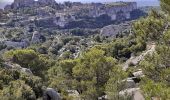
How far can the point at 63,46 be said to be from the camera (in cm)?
7631

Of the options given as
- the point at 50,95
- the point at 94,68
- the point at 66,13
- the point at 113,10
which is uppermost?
the point at 94,68

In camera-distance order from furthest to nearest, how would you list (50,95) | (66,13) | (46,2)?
(46,2), (66,13), (50,95)

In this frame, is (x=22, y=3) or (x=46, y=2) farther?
(x=46, y=2)

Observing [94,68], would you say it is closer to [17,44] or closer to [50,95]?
[50,95]

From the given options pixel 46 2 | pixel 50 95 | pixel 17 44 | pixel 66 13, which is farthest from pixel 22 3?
pixel 50 95

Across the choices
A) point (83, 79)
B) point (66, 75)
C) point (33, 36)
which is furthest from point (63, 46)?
point (83, 79)

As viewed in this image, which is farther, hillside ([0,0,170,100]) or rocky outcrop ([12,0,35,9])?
rocky outcrop ([12,0,35,9])

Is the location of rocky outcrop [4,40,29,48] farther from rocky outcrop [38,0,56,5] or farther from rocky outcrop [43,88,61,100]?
rocky outcrop [38,0,56,5]

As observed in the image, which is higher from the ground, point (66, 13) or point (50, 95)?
point (50, 95)

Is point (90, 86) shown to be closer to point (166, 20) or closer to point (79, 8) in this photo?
point (166, 20)

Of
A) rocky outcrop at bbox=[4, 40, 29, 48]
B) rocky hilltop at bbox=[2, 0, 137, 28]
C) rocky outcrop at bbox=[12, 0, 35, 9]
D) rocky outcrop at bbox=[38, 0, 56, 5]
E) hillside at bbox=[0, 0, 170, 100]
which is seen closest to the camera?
hillside at bbox=[0, 0, 170, 100]

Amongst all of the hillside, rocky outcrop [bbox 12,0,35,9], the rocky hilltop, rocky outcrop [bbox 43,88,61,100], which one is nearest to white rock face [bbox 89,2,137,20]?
the rocky hilltop

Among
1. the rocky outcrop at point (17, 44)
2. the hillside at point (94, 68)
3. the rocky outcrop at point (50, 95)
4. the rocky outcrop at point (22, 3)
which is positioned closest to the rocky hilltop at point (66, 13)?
the rocky outcrop at point (22, 3)

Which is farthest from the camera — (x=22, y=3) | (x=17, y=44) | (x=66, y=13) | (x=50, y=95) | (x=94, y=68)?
(x=22, y=3)
